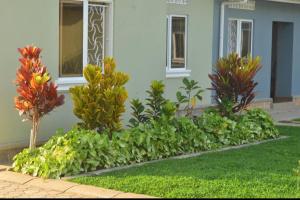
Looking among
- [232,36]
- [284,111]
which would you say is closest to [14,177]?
[232,36]

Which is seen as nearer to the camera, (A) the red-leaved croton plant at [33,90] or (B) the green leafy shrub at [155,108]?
(A) the red-leaved croton plant at [33,90]

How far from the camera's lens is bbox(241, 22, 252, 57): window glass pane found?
16.2 metres

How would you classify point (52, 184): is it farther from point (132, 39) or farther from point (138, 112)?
point (132, 39)

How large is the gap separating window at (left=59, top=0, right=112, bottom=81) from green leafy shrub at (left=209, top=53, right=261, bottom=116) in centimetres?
225

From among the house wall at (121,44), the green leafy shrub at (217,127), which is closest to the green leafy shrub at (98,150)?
the green leafy shrub at (217,127)

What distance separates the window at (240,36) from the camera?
1571 centimetres

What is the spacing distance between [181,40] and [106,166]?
6.21 meters

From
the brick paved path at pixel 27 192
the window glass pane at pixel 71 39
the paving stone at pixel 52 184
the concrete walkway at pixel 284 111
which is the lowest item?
the brick paved path at pixel 27 192

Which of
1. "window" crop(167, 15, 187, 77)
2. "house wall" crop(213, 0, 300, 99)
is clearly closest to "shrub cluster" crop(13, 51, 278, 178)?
"window" crop(167, 15, 187, 77)

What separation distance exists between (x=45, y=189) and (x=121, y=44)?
4301mm

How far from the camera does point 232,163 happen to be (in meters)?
8.77

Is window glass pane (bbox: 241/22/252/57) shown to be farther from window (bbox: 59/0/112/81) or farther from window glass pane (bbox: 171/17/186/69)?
window (bbox: 59/0/112/81)

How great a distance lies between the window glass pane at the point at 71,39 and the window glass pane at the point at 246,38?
6.88 m

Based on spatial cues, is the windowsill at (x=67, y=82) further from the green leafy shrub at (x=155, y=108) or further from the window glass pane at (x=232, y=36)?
the window glass pane at (x=232, y=36)
